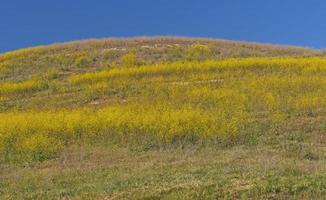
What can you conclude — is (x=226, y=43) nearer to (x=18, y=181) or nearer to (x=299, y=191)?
(x=18, y=181)

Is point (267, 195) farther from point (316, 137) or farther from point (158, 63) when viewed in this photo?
point (158, 63)

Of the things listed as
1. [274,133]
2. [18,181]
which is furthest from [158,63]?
[18,181]

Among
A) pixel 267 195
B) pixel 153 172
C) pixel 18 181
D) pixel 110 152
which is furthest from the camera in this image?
pixel 110 152

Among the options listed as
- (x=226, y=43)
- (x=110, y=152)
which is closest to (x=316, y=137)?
(x=110, y=152)

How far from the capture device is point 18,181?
685 inches

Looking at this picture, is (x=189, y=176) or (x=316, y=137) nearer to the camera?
(x=189, y=176)

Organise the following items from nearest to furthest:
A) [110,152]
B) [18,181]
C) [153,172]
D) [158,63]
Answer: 1. [153,172]
2. [18,181]
3. [110,152]
4. [158,63]

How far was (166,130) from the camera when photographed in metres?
22.9

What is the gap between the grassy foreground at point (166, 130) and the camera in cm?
1430

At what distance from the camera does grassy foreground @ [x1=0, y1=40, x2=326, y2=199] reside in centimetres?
1430

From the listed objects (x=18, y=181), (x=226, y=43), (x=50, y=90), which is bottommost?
(x=18, y=181)

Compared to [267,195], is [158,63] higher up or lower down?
higher up

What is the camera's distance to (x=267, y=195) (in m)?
12.4

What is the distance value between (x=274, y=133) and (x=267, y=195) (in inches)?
417
